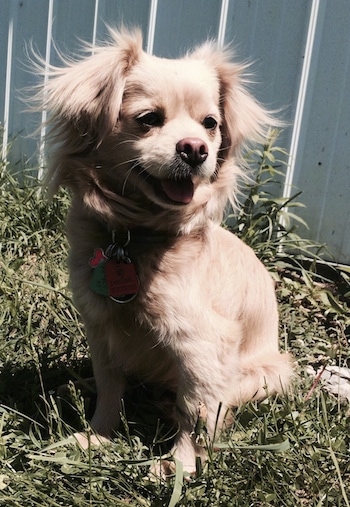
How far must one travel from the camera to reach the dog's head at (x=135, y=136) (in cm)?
207

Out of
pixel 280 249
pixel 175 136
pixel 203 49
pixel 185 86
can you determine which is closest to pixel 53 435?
pixel 175 136

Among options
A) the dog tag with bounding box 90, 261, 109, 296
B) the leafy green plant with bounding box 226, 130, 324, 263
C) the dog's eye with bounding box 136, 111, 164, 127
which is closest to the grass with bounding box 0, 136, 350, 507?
the leafy green plant with bounding box 226, 130, 324, 263

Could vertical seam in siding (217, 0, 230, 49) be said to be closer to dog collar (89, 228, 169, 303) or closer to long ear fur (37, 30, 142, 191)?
long ear fur (37, 30, 142, 191)

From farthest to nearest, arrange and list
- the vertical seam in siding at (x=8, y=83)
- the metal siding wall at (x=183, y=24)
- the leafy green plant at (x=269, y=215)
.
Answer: the vertical seam in siding at (x=8, y=83) → the metal siding wall at (x=183, y=24) → the leafy green plant at (x=269, y=215)

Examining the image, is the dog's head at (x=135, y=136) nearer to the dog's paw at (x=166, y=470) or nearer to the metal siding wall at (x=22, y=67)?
the dog's paw at (x=166, y=470)

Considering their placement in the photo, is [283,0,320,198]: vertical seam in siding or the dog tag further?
[283,0,320,198]: vertical seam in siding

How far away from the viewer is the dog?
2.11 meters

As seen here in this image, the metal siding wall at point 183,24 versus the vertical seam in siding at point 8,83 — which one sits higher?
the metal siding wall at point 183,24

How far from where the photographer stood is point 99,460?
206cm

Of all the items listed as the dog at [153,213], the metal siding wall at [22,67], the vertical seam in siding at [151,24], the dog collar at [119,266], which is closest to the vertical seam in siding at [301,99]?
the vertical seam in siding at [151,24]

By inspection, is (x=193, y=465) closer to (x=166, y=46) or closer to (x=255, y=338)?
(x=255, y=338)

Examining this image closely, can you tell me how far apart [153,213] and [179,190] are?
151 millimetres

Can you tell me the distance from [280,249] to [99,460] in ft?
6.73

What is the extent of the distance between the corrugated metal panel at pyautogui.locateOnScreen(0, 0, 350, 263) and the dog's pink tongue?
155 centimetres
